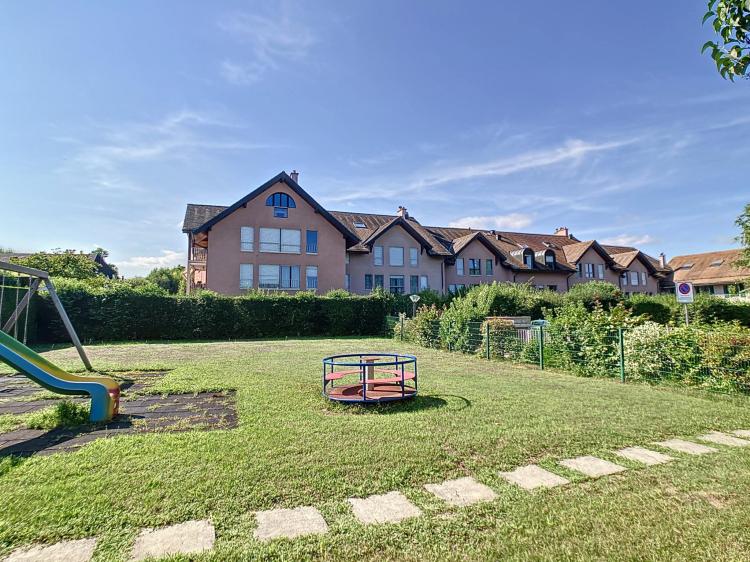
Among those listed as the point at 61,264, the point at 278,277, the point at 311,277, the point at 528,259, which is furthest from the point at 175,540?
the point at 528,259

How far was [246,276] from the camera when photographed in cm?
2675

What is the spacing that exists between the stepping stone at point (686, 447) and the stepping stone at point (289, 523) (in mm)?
4239

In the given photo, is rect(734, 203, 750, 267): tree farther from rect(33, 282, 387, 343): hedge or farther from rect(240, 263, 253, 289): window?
rect(240, 263, 253, 289): window

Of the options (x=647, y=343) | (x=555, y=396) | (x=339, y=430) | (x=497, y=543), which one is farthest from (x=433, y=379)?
(x=497, y=543)

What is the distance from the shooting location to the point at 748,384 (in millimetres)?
7363

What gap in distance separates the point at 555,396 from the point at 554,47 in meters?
9.33

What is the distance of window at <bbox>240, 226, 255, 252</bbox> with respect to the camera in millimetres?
26641

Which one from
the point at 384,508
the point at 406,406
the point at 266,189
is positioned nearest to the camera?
the point at 384,508

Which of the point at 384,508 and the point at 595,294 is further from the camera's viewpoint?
the point at 595,294

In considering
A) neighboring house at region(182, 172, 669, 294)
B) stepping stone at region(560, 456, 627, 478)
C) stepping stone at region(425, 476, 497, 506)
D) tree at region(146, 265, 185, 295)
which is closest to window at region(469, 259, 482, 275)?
neighboring house at region(182, 172, 669, 294)

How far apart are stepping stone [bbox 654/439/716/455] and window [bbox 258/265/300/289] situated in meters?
24.8

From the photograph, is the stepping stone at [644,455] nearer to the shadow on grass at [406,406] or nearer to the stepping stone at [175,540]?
the shadow on grass at [406,406]

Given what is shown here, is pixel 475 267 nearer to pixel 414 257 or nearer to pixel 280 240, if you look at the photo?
pixel 414 257

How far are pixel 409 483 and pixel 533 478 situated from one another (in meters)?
1.21
